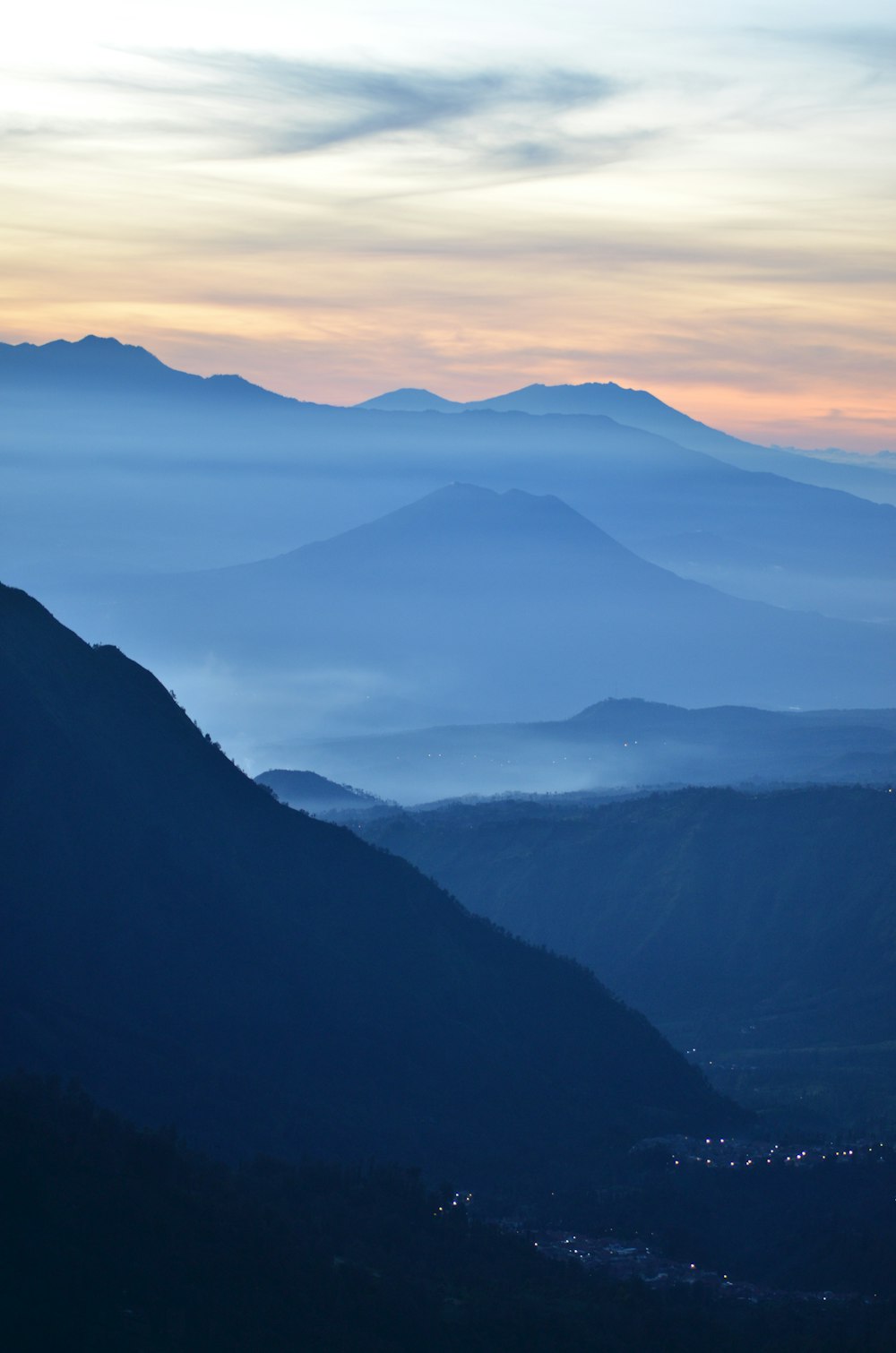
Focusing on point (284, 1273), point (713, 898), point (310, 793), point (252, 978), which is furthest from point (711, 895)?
point (284, 1273)

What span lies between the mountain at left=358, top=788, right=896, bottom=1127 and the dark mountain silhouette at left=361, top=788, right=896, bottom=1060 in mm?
101

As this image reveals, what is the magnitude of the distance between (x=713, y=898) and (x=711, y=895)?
25 cm

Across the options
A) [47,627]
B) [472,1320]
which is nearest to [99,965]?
[47,627]

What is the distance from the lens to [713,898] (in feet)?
378

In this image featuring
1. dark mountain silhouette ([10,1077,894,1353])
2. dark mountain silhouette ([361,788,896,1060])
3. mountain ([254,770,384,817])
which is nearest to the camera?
dark mountain silhouette ([10,1077,894,1353])

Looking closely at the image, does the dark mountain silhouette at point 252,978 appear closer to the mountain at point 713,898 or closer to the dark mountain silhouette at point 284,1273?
the dark mountain silhouette at point 284,1273

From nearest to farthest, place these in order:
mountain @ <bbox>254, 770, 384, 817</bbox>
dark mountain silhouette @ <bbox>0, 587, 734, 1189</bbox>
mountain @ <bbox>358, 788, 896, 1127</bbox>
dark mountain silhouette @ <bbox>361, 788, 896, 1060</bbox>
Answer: dark mountain silhouette @ <bbox>0, 587, 734, 1189</bbox>, mountain @ <bbox>358, 788, 896, 1127</bbox>, dark mountain silhouette @ <bbox>361, 788, 896, 1060</bbox>, mountain @ <bbox>254, 770, 384, 817</bbox>

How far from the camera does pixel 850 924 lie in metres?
110

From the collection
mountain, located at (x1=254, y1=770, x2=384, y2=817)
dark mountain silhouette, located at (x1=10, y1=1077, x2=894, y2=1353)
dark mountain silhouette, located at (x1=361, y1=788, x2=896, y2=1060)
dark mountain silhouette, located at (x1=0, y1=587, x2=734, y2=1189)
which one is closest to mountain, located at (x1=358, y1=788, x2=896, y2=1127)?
dark mountain silhouette, located at (x1=361, y1=788, x2=896, y2=1060)

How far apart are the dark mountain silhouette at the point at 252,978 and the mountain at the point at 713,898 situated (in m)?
26.4

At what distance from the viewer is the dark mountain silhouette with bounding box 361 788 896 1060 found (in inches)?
4156

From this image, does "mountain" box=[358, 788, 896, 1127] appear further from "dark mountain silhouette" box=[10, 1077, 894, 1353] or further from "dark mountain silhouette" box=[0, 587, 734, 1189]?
"dark mountain silhouette" box=[10, 1077, 894, 1353]

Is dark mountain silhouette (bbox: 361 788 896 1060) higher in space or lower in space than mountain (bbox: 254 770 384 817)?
lower

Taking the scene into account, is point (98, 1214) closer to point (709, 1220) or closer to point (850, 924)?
point (709, 1220)
